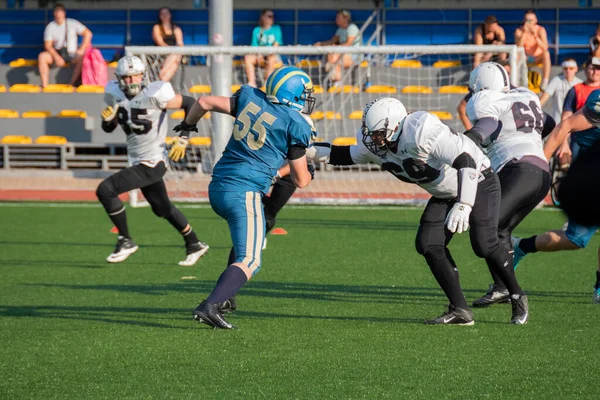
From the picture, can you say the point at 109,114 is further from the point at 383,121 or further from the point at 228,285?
the point at 383,121

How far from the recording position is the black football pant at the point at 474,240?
5.96 m

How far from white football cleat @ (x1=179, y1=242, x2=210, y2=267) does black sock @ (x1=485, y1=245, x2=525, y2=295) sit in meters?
3.47

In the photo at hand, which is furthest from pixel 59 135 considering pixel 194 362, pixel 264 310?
pixel 194 362

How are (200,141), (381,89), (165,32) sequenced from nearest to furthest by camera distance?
(200,141) → (381,89) → (165,32)

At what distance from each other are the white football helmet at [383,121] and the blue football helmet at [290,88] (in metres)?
0.42

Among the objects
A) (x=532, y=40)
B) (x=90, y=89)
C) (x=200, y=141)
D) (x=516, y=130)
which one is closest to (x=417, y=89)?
(x=532, y=40)

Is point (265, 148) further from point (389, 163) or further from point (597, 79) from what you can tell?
point (597, 79)

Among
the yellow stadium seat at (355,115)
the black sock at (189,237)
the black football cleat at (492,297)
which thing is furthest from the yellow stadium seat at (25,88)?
the black football cleat at (492,297)

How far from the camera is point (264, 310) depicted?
21.6 feet

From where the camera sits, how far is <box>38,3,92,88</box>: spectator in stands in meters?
18.3

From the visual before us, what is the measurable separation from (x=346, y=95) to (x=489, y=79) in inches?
372

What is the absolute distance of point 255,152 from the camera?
5863mm

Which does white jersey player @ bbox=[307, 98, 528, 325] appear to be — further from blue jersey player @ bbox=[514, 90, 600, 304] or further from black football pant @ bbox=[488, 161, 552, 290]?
blue jersey player @ bbox=[514, 90, 600, 304]

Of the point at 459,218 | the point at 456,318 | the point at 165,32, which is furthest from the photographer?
the point at 165,32
